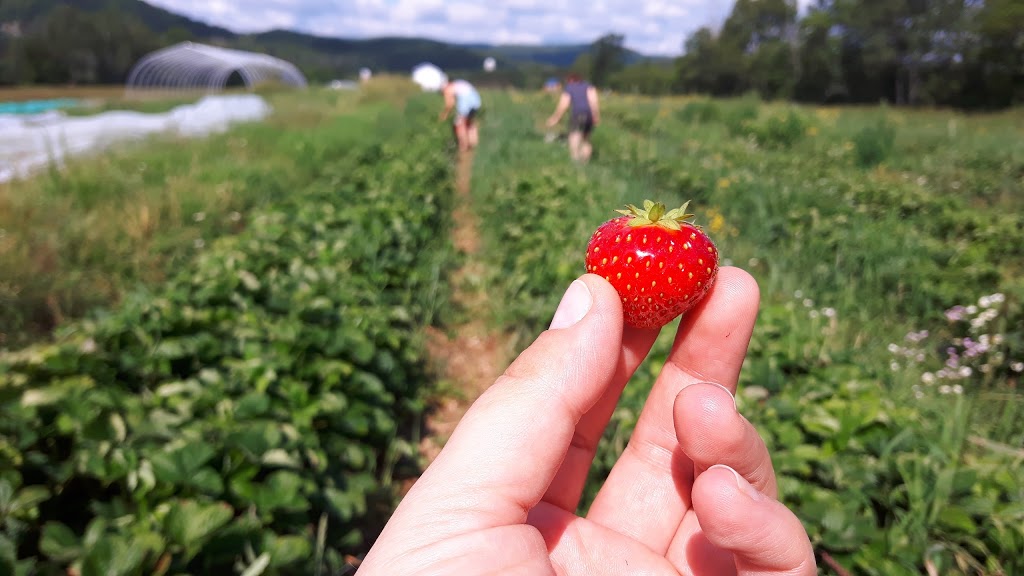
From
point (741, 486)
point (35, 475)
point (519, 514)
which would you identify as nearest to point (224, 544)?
point (35, 475)

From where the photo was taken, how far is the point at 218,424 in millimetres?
1663

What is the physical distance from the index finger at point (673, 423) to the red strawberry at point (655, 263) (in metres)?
0.05

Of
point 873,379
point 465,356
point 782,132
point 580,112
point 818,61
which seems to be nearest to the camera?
point 873,379

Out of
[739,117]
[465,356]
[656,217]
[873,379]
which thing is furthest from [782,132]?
[656,217]

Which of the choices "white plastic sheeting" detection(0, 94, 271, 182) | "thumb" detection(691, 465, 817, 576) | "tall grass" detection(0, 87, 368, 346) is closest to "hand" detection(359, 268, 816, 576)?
"thumb" detection(691, 465, 817, 576)

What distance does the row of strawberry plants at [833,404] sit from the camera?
1.59 metres

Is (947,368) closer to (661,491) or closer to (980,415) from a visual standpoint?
(980,415)

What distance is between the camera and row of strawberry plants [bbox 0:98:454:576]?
1.35 metres

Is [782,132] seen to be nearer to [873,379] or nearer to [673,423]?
[873,379]

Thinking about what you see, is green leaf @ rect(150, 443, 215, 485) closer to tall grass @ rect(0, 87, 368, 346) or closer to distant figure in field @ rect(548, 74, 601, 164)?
tall grass @ rect(0, 87, 368, 346)

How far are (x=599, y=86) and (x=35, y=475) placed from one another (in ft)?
181

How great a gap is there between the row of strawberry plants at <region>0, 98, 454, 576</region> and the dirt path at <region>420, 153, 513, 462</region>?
0.17 m

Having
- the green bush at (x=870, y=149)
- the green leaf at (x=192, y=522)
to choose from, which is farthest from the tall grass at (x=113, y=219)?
the green bush at (x=870, y=149)

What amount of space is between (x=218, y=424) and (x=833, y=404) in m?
2.04
